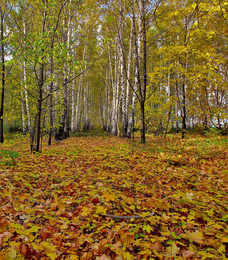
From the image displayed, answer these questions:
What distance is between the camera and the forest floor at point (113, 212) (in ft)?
5.76

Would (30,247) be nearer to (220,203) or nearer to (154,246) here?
(154,246)

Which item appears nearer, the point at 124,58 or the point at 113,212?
the point at 113,212

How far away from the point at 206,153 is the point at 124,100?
7.21 metres

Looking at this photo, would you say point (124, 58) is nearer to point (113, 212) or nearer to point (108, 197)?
point (108, 197)

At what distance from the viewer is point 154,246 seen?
178cm

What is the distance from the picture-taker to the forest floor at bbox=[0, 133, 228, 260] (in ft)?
5.76

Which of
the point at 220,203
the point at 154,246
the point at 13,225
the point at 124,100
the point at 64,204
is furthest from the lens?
the point at 124,100

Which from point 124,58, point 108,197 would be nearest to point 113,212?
point 108,197

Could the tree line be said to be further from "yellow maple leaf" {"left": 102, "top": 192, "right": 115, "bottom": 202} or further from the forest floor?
"yellow maple leaf" {"left": 102, "top": 192, "right": 115, "bottom": 202}

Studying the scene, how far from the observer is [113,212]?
2.56 m

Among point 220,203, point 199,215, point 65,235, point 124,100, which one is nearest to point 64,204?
point 65,235

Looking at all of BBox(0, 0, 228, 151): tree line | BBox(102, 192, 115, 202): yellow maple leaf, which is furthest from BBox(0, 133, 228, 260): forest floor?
BBox(0, 0, 228, 151): tree line

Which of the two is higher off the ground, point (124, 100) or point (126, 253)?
point (124, 100)

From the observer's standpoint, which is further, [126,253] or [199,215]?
[199,215]
